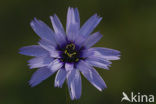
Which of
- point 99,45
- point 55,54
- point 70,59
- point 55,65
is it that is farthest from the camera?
point 99,45

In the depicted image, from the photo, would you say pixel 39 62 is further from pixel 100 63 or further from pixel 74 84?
pixel 100 63

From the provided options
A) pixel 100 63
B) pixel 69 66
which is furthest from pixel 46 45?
pixel 100 63

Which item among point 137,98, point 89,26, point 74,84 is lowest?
point 137,98

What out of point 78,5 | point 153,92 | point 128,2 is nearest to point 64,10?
point 78,5

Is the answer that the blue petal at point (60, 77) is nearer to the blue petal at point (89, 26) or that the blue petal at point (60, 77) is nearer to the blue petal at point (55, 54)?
the blue petal at point (55, 54)

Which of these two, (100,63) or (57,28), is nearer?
(100,63)

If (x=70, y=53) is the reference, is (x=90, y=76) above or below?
below

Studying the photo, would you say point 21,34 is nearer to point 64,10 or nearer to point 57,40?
point 64,10
